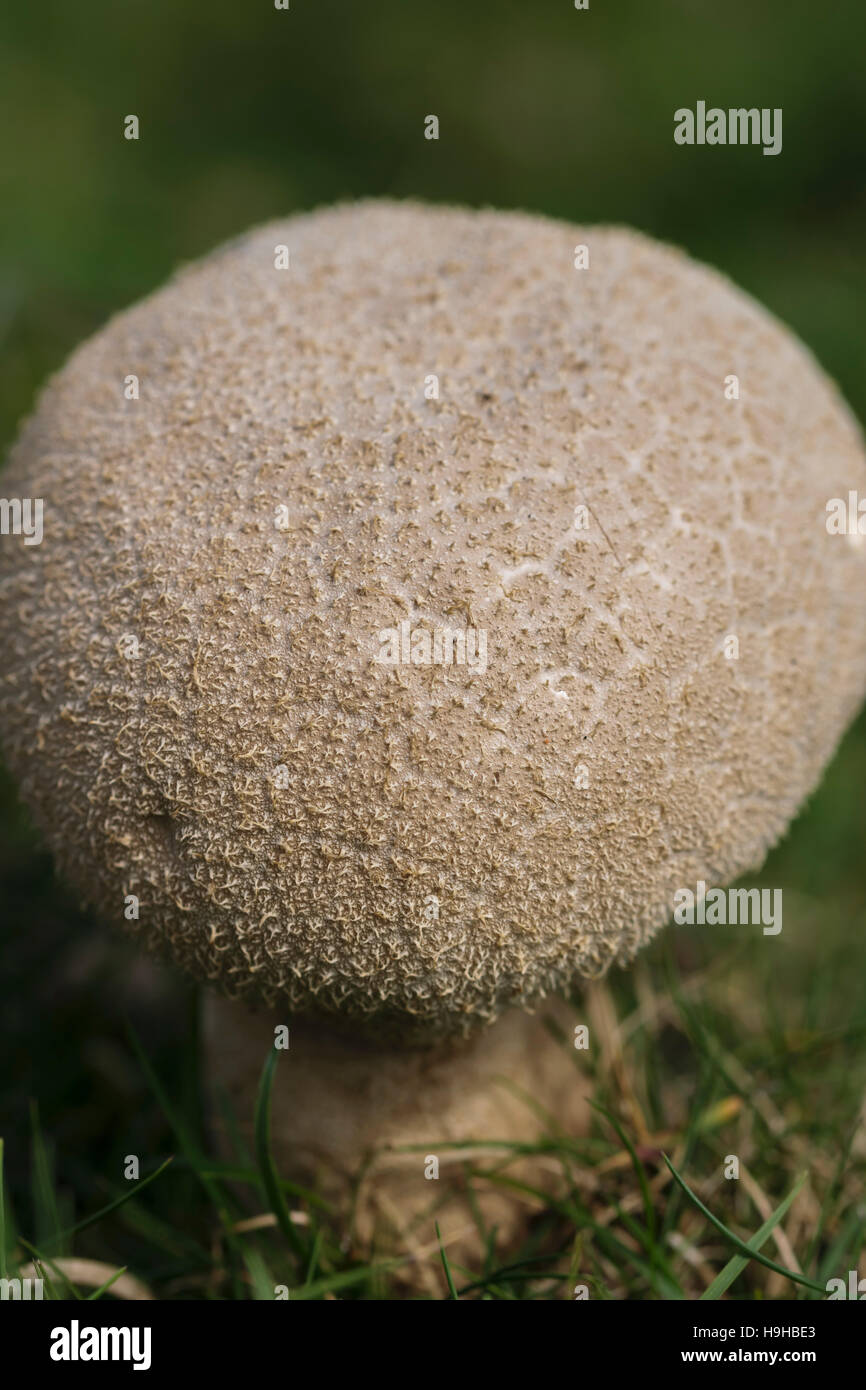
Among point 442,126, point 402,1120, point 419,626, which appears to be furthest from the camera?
point 442,126

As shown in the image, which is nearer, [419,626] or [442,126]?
[419,626]

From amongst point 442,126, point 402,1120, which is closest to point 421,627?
point 402,1120

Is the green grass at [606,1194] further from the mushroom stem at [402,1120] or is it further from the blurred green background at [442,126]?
the blurred green background at [442,126]

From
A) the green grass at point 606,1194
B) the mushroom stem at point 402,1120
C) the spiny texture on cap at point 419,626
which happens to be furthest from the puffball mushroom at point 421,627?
the green grass at point 606,1194

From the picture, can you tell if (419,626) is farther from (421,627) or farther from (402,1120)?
(402,1120)

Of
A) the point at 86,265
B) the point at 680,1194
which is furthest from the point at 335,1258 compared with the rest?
the point at 86,265

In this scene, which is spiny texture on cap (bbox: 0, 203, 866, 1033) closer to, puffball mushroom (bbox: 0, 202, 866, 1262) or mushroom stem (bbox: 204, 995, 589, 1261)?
puffball mushroom (bbox: 0, 202, 866, 1262)
